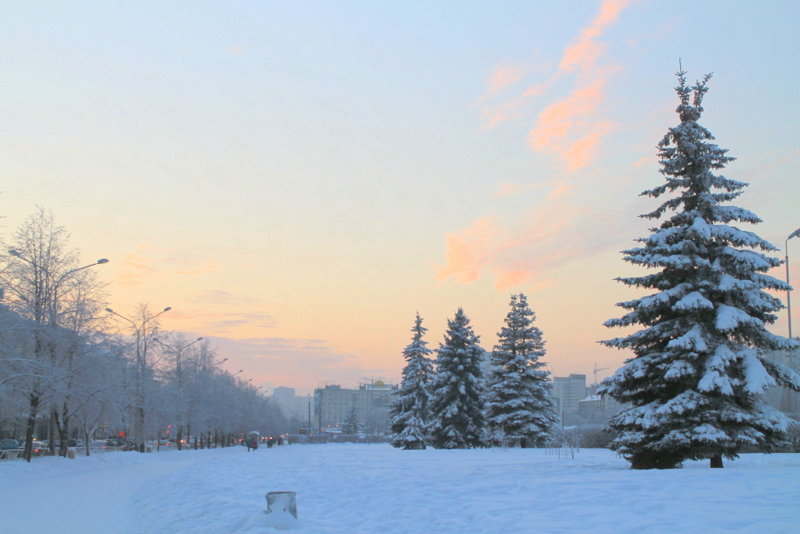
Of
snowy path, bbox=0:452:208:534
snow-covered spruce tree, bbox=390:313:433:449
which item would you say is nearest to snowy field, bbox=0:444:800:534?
snowy path, bbox=0:452:208:534

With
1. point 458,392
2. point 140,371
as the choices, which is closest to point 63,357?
point 140,371

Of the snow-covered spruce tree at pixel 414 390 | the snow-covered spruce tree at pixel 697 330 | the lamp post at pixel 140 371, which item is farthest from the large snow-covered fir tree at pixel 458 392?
the snow-covered spruce tree at pixel 697 330

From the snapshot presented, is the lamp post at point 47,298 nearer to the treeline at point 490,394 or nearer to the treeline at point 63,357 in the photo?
the treeline at point 63,357

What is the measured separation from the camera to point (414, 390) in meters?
54.9

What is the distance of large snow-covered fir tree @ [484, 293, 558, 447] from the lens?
43.6m

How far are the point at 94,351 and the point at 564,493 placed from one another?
→ 29016 mm

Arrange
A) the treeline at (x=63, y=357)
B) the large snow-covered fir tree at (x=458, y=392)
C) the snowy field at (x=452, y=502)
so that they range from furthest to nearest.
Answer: the large snow-covered fir tree at (x=458, y=392), the treeline at (x=63, y=357), the snowy field at (x=452, y=502)

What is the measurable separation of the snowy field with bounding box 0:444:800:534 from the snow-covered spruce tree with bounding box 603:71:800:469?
1.32 m

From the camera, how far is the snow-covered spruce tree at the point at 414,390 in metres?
53.6

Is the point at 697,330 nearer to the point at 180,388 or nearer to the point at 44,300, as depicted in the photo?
the point at 44,300

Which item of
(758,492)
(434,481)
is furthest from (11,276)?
(758,492)

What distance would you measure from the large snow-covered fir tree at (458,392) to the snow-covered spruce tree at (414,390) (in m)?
4.49

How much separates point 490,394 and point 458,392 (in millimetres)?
3036

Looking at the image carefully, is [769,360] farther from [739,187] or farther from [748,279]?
[739,187]
